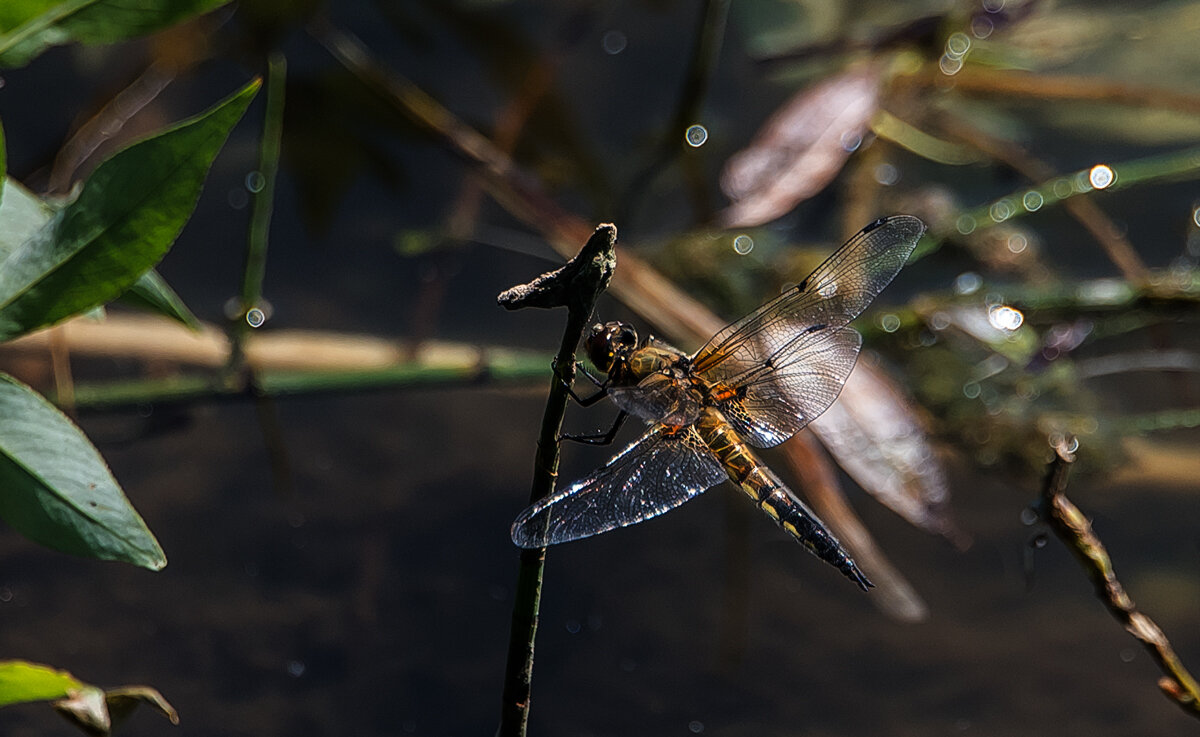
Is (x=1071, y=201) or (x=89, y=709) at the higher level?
(x=1071, y=201)

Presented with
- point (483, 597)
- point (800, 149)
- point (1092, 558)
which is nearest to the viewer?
point (1092, 558)

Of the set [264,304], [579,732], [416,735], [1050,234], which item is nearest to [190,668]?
[416,735]

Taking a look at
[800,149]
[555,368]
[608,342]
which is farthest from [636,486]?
[800,149]

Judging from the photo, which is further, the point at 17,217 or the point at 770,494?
the point at 770,494

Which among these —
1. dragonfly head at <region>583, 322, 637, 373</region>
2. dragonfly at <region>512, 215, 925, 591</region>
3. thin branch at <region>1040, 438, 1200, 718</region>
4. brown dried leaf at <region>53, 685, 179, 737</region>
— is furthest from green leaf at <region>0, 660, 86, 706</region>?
thin branch at <region>1040, 438, 1200, 718</region>

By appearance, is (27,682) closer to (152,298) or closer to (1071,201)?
(152,298)

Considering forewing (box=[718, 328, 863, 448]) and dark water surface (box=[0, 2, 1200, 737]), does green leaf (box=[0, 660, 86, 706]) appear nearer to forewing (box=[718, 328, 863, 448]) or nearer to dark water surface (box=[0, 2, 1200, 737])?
dark water surface (box=[0, 2, 1200, 737])
